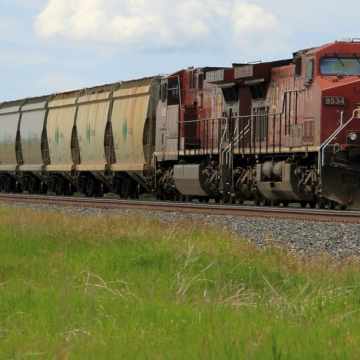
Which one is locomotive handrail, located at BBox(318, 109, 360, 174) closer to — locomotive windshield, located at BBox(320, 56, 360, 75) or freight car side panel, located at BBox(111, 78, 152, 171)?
locomotive windshield, located at BBox(320, 56, 360, 75)

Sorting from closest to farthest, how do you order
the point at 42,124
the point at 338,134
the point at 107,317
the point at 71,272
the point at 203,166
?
the point at 107,317 → the point at 71,272 → the point at 338,134 → the point at 203,166 → the point at 42,124

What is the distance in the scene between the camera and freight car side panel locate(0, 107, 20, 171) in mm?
34656

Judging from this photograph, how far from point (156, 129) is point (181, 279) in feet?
56.4

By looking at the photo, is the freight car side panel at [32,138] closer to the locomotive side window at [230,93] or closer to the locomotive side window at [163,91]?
the locomotive side window at [163,91]

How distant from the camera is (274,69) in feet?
63.3

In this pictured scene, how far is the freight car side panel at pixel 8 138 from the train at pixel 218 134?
1847mm

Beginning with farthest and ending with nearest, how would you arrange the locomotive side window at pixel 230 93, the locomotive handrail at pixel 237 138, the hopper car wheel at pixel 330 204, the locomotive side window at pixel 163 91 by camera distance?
the locomotive side window at pixel 163 91, the locomotive side window at pixel 230 93, the locomotive handrail at pixel 237 138, the hopper car wheel at pixel 330 204

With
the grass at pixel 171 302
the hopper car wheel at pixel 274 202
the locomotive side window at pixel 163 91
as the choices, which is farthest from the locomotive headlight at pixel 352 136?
the locomotive side window at pixel 163 91

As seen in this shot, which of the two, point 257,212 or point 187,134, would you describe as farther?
point 187,134

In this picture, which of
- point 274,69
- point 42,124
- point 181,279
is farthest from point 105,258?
point 42,124

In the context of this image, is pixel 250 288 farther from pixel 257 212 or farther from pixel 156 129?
pixel 156 129

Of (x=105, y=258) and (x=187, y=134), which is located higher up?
(x=187, y=134)

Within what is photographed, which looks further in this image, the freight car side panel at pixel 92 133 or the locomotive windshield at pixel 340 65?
the freight car side panel at pixel 92 133

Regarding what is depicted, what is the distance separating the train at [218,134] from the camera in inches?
677
